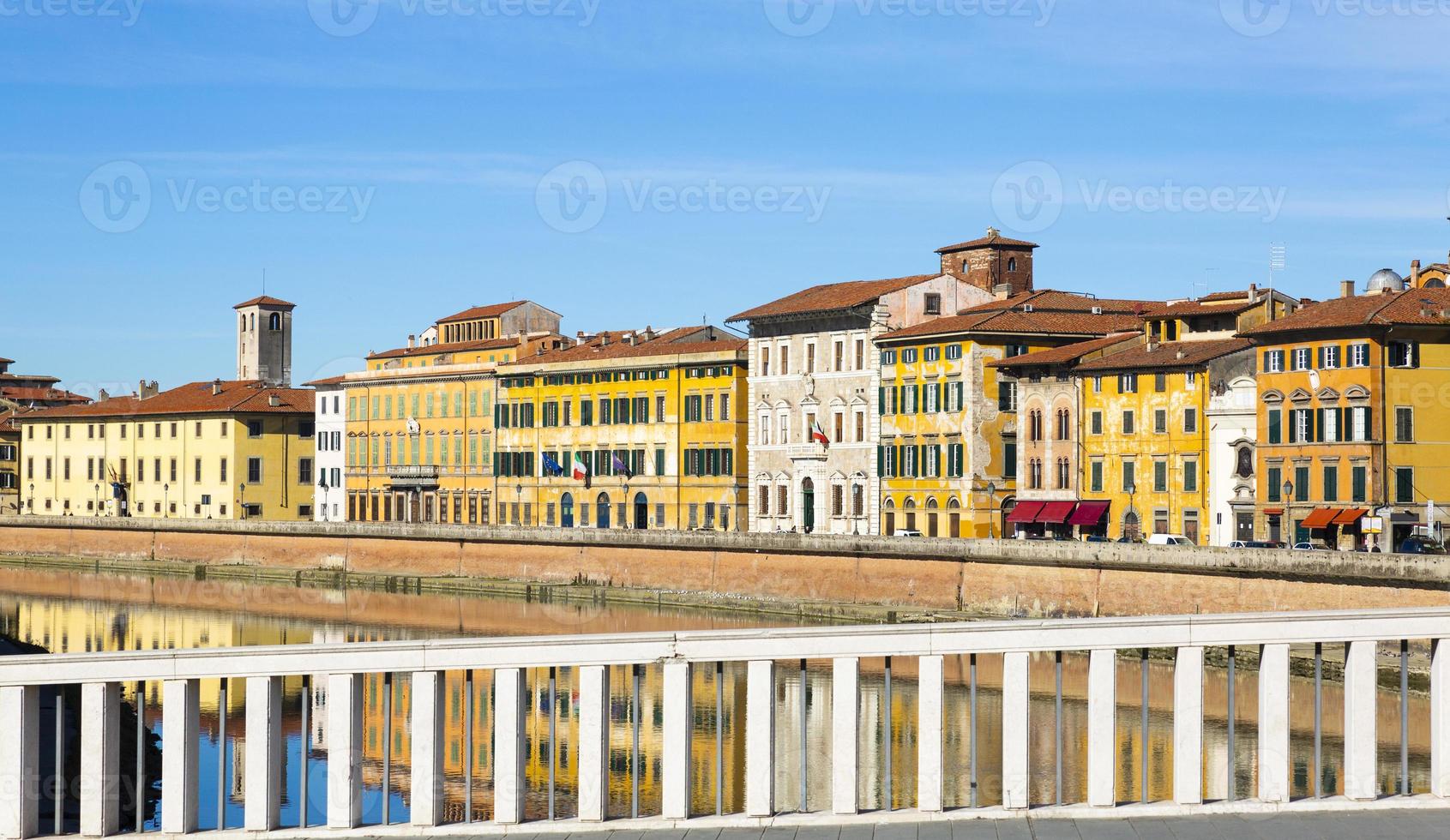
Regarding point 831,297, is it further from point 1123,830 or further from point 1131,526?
point 1123,830

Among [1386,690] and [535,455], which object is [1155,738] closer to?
[1386,690]

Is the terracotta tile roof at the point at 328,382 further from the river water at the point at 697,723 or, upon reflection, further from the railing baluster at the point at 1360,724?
the railing baluster at the point at 1360,724

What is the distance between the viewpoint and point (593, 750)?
18.1 m

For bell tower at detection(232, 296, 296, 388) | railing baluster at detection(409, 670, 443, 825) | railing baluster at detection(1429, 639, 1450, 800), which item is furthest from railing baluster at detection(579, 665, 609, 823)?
bell tower at detection(232, 296, 296, 388)

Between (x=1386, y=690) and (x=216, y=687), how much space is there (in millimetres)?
26021

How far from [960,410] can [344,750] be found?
50.1 meters

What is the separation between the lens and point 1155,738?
3625 centimetres

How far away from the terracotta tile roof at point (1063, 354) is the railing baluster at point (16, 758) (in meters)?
48.1

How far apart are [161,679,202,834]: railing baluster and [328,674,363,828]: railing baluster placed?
1229mm

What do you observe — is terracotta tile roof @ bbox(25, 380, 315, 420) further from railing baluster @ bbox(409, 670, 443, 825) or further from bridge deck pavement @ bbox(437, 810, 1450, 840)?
bridge deck pavement @ bbox(437, 810, 1450, 840)

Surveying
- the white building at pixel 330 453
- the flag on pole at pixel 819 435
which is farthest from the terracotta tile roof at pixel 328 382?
the flag on pole at pixel 819 435

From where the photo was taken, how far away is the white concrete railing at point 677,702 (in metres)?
17.8

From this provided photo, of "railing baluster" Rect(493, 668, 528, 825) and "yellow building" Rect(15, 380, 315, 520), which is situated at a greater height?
"yellow building" Rect(15, 380, 315, 520)

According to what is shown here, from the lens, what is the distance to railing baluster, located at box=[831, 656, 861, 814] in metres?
18.0
